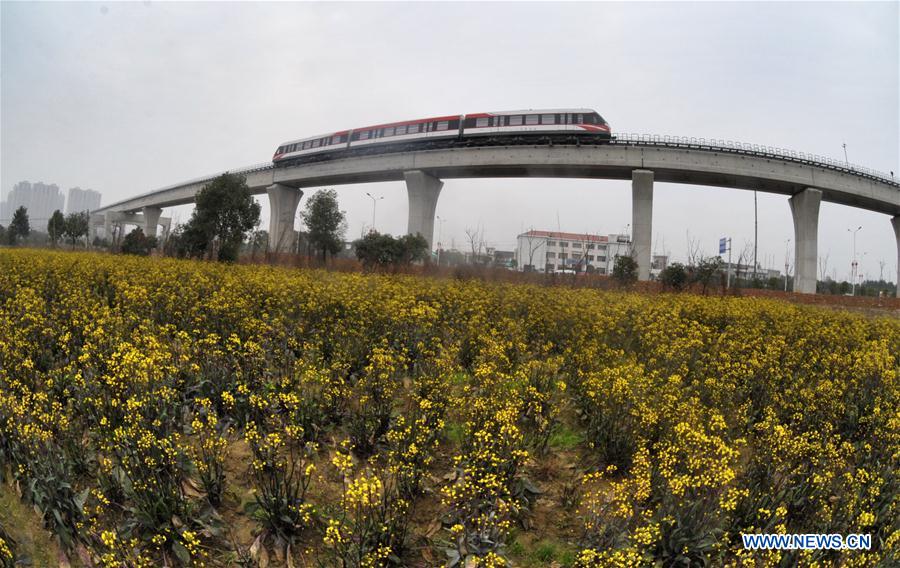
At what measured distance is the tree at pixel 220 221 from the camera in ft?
59.4

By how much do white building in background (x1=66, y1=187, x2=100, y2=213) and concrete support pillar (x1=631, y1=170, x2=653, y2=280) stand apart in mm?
107847

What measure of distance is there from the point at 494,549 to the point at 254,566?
4.12 ft

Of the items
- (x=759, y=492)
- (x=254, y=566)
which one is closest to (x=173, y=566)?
(x=254, y=566)

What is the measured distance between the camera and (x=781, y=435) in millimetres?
2863

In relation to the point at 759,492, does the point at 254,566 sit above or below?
below

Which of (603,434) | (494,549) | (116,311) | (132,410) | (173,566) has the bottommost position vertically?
(173,566)

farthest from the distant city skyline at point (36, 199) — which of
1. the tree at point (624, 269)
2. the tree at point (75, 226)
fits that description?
the tree at point (624, 269)

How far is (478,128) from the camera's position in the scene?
87.0 ft

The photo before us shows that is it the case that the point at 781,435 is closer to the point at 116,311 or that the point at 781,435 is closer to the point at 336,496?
the point at 336,496

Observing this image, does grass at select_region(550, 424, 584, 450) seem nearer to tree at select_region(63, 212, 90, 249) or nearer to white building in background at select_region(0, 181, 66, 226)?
tree at select_region(63, 212, 90, 249)

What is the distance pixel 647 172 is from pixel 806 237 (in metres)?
11.3

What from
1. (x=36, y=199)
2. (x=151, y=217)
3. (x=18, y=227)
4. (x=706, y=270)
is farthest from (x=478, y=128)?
(x=36, y=199)

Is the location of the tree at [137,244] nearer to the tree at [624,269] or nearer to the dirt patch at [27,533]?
the dirt patch at [27,533]

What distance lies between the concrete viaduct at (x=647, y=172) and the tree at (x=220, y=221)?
3040mm
